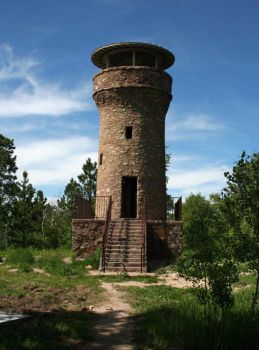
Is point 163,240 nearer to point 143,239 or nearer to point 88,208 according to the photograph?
point 143,239

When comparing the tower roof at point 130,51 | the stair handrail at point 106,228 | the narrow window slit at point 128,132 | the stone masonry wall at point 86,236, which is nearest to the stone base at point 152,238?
the stone masonry wall at point 86,236

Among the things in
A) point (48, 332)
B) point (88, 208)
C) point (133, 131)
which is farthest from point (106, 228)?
point (48, 332)

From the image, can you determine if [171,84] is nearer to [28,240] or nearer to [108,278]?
[108,278]

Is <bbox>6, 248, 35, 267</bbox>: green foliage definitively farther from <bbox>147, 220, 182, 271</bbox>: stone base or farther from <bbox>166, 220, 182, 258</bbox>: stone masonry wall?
<bbox>166, 220, 182, 258</bbox>: stone masonry wall

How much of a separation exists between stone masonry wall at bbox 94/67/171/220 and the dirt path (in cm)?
970

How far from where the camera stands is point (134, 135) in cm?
2136

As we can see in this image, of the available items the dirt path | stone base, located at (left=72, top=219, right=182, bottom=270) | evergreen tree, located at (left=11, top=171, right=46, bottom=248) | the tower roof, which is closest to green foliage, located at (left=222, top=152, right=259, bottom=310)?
the dirt path

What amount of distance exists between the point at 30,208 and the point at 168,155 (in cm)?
1216

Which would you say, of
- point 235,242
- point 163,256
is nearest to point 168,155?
point 163,256

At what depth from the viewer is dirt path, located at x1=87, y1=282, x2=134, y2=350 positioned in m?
7.49

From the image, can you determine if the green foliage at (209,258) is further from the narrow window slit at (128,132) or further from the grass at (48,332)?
the narrow window slit at (128,132)

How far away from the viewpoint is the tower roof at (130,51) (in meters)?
21.5

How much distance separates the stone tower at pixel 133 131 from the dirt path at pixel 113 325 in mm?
9683

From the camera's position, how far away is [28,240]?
34.8 metres
